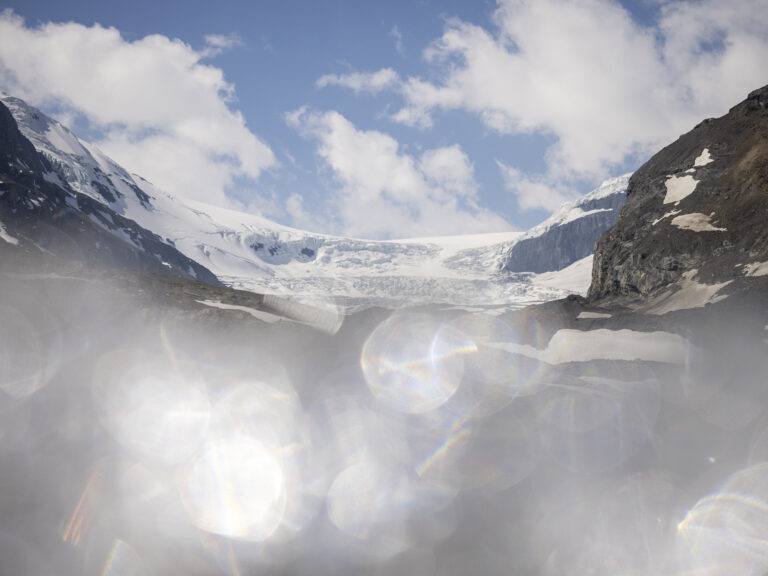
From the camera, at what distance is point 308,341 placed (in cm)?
2705

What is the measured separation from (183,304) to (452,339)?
1551cm

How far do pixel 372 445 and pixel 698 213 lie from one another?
25375mm

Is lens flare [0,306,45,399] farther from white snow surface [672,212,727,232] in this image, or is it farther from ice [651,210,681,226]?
ice [651,210,681,226]

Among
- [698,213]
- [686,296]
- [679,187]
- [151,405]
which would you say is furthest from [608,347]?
[151,405]

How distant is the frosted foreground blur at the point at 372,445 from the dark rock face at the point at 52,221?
35444 millimetres

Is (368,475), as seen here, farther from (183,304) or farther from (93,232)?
(93,232)

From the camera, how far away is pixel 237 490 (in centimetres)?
2028

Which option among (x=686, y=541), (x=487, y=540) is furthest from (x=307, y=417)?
(x=686, y=541)

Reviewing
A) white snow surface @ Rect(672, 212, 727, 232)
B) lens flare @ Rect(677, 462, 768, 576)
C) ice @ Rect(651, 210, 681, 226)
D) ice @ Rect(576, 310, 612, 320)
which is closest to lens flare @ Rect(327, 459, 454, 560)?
lens flare @ Rect(677, 462, 768, 576)

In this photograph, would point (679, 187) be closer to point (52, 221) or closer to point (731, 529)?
point (731, 529)

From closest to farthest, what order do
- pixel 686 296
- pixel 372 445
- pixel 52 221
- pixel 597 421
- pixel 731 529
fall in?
1. pixel 731 529
2. pixel 597 421
3. pixel 372 445
4. pixel 686 296
5. pixel 52 221

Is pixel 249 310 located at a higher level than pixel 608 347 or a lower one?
lower

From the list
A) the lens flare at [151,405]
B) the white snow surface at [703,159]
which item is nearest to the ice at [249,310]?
the lens flare at [151,405]

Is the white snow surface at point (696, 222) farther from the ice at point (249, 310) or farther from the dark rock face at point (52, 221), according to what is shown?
the dark rock face at point (52, 221)
